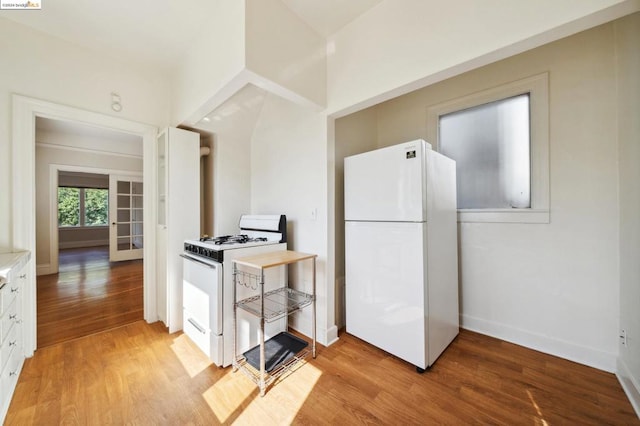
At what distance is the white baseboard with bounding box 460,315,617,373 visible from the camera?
1769 millimetres

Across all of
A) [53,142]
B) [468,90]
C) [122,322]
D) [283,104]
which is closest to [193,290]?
[122,322]

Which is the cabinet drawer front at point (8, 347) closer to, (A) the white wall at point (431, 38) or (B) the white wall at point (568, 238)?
(A) the white wall at point (431, 38)

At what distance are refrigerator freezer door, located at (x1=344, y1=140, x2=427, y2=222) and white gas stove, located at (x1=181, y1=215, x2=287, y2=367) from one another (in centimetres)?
74

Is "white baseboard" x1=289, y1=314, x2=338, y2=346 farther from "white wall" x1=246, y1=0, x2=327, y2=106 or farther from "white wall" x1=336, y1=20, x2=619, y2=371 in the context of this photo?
"white wall" x1=246, y1=0, x2=327, y2=106

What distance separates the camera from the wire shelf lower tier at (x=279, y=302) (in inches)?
76.4

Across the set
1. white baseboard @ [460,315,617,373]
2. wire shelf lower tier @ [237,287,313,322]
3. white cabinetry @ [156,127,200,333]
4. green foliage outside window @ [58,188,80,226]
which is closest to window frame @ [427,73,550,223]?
white baseboard @ [460,315,617,373]

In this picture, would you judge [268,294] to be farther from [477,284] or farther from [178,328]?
[477,284]

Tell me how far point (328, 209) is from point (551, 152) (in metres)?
1.87

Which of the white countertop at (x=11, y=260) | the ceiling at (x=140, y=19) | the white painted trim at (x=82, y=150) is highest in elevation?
the ceiling at (x=140, y=19)

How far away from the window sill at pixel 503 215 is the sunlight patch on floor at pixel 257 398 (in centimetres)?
192

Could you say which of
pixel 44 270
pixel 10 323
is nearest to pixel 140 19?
pixel 10 323

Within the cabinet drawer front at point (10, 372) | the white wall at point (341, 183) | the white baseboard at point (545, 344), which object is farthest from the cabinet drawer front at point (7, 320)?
the white baseboard at point (545, 344)

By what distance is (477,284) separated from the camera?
2.35 metres

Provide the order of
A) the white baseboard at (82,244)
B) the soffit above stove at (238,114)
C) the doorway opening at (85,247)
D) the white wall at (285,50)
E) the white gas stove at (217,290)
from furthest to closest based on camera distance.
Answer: the white baseboard at (82,244) → the doorway opening at (85,247) → the soffit above stove at (238,114) → the white gas stove at (217,290) → the white wall at (285,50)
